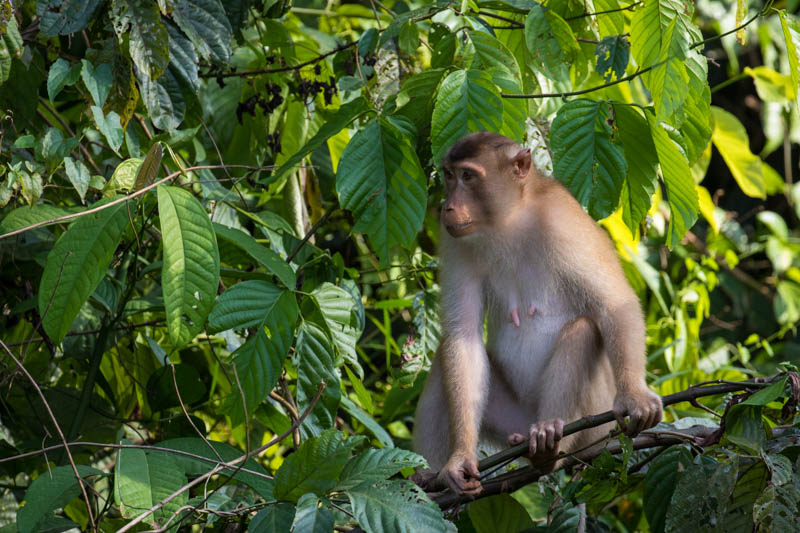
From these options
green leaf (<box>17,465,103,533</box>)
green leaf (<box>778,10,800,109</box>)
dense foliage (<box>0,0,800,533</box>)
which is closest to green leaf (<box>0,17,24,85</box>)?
dense foliage (<box>0,0,800,533</box>)

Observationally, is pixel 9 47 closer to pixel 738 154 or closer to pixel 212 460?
pixel 212 460

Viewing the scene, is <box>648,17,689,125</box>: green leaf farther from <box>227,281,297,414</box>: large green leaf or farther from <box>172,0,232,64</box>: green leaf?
<box>172,0,232,64</box>: green leaf

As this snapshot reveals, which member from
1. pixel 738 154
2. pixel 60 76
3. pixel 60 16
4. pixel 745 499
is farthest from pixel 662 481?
pixel 738 154

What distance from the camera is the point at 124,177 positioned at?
2584mm

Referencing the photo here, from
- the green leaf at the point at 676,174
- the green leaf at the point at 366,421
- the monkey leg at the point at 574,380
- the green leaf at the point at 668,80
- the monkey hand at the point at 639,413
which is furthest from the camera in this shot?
the green leaf at the point at 366,421

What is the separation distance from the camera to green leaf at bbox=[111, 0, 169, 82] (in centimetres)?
262

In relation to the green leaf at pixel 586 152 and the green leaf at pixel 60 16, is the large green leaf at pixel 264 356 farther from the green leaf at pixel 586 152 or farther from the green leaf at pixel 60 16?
the green leaf at pixel 60 16

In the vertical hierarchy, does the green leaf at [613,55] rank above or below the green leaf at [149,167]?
above

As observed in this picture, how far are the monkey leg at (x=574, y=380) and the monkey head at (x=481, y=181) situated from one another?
46 centimetres

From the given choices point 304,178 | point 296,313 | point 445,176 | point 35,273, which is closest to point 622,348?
point 445,176

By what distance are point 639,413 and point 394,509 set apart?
0.85 meters

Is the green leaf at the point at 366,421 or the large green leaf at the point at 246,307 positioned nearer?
the large green leaf at the point at 246,307

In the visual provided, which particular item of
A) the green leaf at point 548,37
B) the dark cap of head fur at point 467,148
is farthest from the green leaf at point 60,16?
the green leaf at point 548,37

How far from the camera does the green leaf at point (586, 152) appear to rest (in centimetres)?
249
